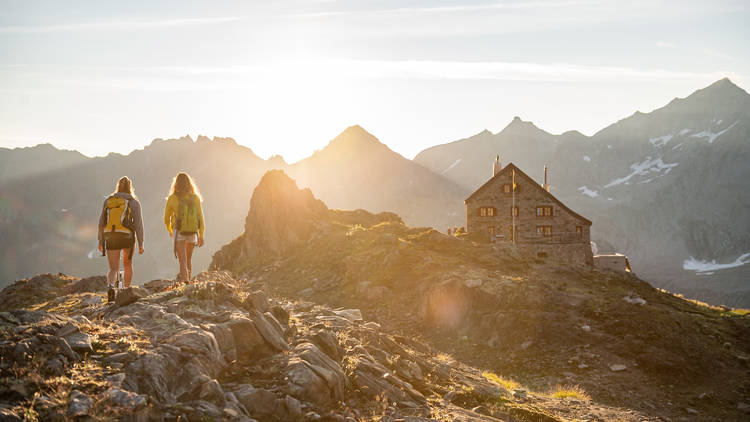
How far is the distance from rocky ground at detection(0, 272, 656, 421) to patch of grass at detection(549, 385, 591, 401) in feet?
5.74

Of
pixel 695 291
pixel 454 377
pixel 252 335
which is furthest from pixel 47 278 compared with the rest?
pixel 695 291

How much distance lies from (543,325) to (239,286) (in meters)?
15.1

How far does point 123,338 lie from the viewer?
7230mm

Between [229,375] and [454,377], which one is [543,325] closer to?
[454,377]

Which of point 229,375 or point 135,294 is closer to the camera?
point 229,375

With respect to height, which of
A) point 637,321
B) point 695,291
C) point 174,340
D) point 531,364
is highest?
point 174,340

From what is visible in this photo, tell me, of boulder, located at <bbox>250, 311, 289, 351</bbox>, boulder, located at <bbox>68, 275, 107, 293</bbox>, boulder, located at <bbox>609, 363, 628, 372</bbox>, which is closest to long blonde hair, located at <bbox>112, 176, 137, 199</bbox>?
boulder, located at <bbox>250, 311, 289, 351</bbox>

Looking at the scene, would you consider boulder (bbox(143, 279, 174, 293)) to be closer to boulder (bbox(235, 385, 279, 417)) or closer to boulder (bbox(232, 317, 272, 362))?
boulder (bbox(232, 317, 272, 362))

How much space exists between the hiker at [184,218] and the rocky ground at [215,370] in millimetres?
1408

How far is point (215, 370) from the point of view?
7.62 m

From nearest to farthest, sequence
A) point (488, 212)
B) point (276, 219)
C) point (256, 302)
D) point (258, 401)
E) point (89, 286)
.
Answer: point (258, 401)
point (256, 302)
point (89, 286)
point (276, 219)
point (488, 212)

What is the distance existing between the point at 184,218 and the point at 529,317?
16.5 m

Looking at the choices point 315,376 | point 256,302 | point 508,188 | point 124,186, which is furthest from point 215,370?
point 508,188

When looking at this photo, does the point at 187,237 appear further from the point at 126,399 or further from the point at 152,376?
the point at 126,399
